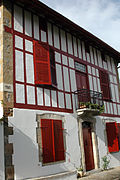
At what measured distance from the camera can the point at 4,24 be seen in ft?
25.6

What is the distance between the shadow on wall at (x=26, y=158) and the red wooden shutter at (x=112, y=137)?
177 inches

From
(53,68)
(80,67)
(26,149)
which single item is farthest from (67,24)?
(26,149)

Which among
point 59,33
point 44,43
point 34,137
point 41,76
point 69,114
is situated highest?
point 59,33

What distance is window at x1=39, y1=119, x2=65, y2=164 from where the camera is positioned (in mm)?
7770

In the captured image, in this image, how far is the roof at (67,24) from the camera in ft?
28.4

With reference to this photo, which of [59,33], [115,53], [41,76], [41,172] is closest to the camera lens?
[41,172]

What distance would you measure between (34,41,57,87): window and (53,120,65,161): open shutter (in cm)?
159

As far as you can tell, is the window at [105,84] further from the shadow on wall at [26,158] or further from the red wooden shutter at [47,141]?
the shadow on wall at [26,158]

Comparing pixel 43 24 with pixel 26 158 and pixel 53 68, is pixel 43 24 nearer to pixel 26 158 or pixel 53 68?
pixel 53 68

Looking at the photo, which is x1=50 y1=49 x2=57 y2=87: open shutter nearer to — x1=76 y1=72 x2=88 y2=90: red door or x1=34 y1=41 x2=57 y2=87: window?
x1=34 y1=41 x2=57 y2=87: window

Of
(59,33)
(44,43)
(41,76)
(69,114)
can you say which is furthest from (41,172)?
(59,33)

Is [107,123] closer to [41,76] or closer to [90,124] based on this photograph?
[90,124]

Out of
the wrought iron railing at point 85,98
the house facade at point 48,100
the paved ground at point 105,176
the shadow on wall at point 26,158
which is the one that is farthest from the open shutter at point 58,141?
the wrought iron railing at point 85,98

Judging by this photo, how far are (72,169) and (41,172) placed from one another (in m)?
1.70
